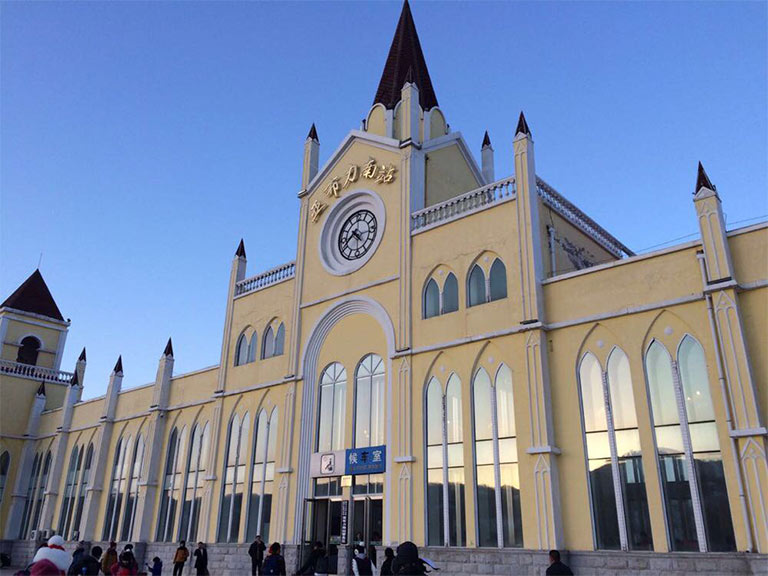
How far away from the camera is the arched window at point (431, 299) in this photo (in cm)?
1981

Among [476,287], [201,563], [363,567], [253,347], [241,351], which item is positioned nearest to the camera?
[363,567]

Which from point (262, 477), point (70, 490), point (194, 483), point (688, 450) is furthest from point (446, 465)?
point (70, 490)

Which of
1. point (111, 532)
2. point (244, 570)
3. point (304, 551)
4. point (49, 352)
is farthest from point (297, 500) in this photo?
point (49, 352)

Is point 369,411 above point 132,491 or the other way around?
above

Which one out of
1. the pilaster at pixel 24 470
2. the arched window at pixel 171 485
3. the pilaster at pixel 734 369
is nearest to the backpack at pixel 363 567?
the pilaster at pixel 734 369

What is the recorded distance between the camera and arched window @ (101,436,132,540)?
95.9 feet

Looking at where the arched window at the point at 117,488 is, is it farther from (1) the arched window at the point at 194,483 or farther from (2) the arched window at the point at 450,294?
(2) the arched window at the point at 450,294

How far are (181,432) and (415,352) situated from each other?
44.6 feet

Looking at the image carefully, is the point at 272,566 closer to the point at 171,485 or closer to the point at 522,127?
the point at 522,127

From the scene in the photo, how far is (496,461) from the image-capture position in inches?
666

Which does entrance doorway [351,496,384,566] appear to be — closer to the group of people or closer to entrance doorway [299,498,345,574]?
entrance doorway [299,498,345,574]

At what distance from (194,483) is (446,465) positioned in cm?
1289

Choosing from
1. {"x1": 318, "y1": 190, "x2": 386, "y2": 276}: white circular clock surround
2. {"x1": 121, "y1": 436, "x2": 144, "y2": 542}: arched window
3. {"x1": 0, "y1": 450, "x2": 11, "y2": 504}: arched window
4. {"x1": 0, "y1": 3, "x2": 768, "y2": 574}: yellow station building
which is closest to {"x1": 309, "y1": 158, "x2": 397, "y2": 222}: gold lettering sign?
{"x1": 0, "y1": 3, "x2": 768, "y2": 574}: yellow station building

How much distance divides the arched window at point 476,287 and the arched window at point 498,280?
0.30m
